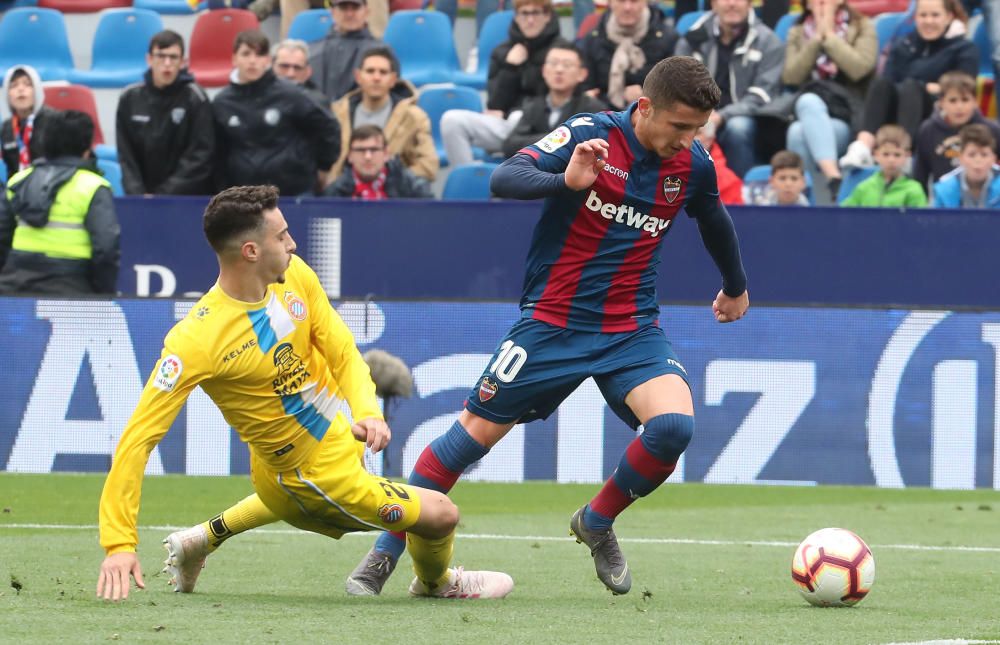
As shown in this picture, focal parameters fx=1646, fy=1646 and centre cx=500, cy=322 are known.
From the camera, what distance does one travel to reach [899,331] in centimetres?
1066

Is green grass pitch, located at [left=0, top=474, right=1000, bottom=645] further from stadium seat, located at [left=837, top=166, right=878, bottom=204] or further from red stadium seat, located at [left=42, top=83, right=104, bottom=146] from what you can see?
red stadium seat, located at [left=42, top=83, right=104, bottom=146]

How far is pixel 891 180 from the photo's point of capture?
463 inches

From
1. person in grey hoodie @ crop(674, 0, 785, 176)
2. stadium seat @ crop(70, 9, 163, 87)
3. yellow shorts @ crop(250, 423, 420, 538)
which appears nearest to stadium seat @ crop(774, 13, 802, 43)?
person in grey hoodie @ crop(674, 0, 785, 176)

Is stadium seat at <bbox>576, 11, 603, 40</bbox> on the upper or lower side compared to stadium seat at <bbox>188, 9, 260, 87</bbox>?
upper

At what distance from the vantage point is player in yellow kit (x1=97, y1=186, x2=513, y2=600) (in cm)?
527

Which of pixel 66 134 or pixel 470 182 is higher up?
pixel 66 134

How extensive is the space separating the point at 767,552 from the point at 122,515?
11.7ft

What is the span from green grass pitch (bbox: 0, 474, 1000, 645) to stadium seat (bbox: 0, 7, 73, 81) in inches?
262

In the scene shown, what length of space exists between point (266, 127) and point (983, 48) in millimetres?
6358

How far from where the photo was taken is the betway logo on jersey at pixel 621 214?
6.15m

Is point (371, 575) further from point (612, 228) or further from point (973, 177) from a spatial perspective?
point (973, 177)

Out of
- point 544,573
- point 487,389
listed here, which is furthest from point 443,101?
point 487,389

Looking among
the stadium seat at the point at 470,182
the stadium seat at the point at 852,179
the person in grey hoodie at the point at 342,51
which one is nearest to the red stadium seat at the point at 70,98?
Result: the person in grey hoodie at the point at 342,51

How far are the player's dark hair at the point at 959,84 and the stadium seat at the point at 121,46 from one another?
25.1 ft
